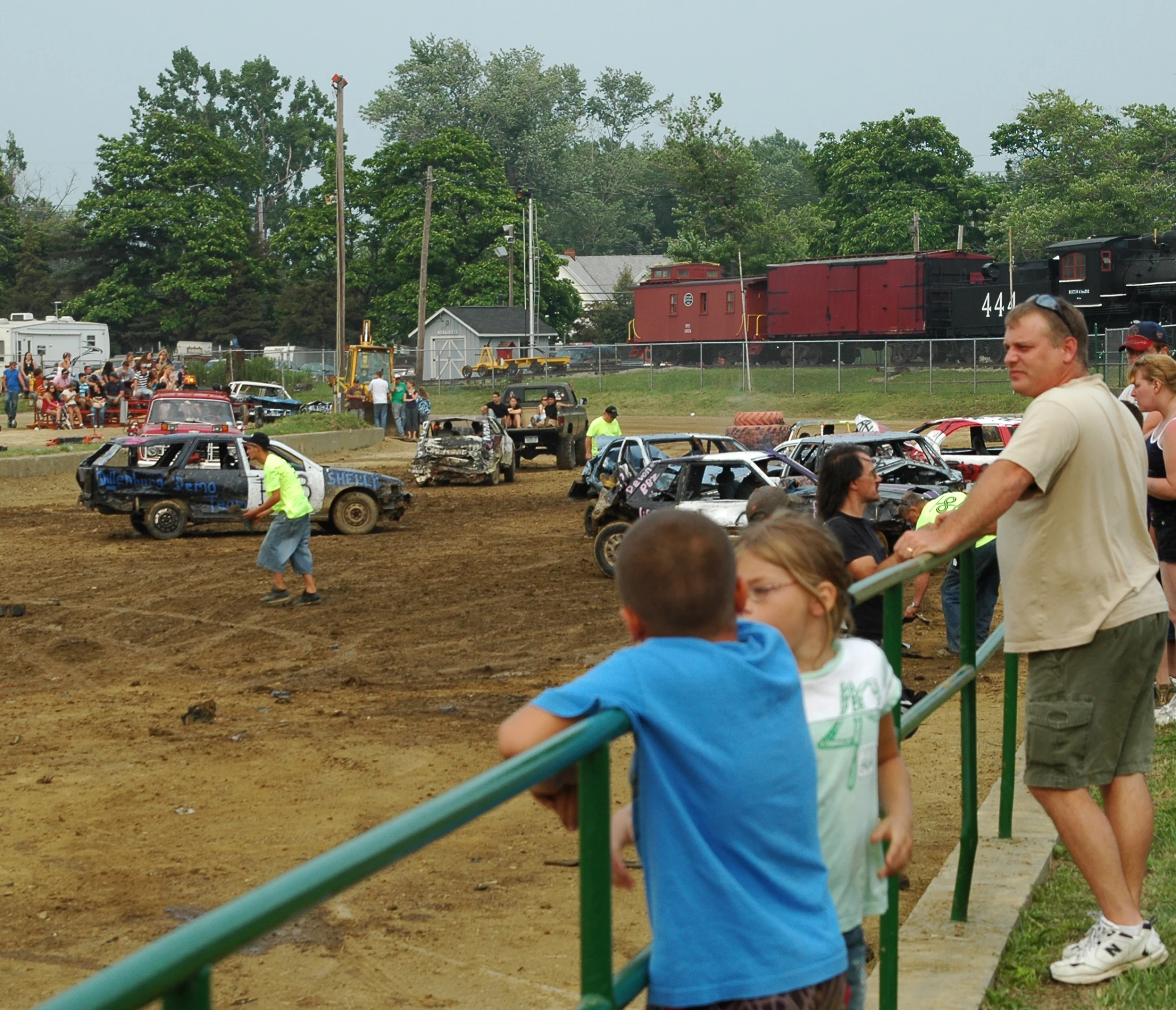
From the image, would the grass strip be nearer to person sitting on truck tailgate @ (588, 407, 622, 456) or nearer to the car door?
the car door

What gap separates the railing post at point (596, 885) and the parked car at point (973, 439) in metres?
18.4

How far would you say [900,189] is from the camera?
293 ft

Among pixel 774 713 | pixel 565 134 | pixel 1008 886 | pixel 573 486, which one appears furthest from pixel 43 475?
pixel 565 134

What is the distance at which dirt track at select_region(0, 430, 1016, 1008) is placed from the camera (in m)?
5.50

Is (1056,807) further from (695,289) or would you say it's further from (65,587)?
(695,289)

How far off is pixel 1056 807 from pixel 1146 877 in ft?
4.11

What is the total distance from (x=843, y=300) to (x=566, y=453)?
2562 cm

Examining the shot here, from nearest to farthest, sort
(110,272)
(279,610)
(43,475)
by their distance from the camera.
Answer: (279,610), (43,475), (110,272)

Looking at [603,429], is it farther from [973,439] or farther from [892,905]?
[892,905]

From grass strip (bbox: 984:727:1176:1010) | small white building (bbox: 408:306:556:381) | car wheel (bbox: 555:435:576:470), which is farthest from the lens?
small white building (bbox: 408:306:556:381)

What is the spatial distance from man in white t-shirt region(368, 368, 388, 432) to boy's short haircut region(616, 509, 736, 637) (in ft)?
136

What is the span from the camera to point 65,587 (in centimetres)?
1614

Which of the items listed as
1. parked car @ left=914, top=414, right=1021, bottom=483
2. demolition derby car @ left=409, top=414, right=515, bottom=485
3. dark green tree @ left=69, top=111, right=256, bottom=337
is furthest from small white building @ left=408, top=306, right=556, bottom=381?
parked car @ left=914, top=414, right=1021, bottom=483

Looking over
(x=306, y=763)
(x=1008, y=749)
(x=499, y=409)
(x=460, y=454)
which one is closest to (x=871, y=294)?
(x=499, y=409)
